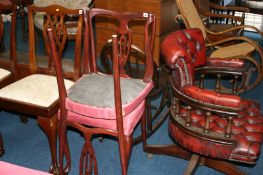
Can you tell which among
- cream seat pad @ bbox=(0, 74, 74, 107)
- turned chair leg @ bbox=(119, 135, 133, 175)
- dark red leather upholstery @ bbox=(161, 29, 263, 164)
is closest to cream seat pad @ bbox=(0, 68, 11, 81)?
cream seat pad @ bbox=(0, 74, 74, 107)

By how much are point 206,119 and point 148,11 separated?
2206mm

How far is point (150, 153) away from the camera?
266cm

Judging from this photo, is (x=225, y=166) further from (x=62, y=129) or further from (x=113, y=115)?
(x=62, y=129)

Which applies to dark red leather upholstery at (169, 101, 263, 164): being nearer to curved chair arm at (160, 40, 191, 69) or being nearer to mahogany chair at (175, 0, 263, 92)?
curved chair arm at (160, 40, 191, 69)

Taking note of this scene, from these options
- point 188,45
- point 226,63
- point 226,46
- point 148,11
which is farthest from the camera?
point 148,11

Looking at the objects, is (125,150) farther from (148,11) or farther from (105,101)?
(148,11)

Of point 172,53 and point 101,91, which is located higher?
point 172,53

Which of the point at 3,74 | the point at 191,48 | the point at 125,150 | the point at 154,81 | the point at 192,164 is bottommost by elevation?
the point at 192,164

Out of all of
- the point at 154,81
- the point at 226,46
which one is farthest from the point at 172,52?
the point at 226,46

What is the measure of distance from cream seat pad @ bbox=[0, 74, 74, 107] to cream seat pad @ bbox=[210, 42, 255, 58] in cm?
156

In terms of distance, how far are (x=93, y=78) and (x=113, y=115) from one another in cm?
37

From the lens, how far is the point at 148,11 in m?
3.98

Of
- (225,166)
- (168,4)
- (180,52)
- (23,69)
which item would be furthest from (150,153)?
(168,4)

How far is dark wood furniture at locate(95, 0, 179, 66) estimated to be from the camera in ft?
13.0
